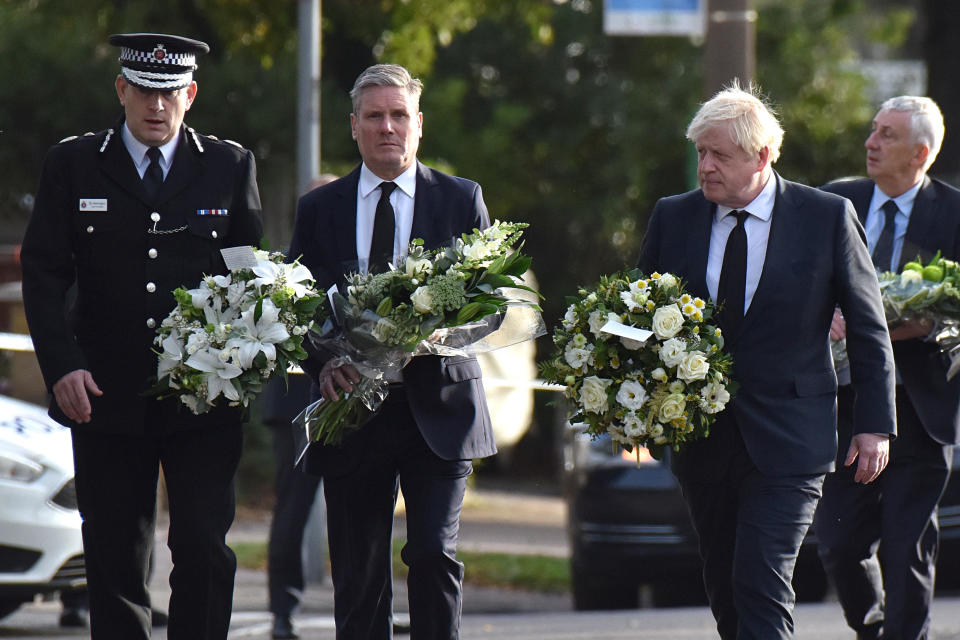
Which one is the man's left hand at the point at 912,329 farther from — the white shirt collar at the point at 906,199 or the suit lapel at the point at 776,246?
the suit lapel at the point at 776,246

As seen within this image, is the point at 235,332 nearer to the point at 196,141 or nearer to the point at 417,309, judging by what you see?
the point at 417,309

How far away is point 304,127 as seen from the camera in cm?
979

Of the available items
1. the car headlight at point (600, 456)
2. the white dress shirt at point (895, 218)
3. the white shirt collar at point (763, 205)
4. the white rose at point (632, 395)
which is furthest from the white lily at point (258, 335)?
the car headlight at point (600, 456)

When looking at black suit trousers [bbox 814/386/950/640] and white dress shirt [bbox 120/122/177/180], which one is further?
black suit trousers [bbox 814/386/950/640]

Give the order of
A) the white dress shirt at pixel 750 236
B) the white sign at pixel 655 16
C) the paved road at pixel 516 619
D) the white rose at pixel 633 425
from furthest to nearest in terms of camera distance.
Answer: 1. the white sign at pixel 655 16
2. the paved road at pixel 516 619
3. the white dress shirt at pixel 750 236
4. the white rose at pixel 633 425

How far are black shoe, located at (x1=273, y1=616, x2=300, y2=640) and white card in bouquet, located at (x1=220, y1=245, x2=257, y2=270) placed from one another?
2931 mm

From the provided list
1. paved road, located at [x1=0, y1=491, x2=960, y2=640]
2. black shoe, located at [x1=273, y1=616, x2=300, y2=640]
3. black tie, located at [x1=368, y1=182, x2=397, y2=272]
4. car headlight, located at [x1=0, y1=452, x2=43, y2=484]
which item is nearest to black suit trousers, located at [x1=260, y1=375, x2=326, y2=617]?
black shoe, located at [x1=273, y1=616, x2=300, y2=640]

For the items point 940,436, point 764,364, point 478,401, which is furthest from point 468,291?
point 940,436

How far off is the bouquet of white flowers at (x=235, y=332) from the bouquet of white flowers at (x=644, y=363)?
884 millimetres

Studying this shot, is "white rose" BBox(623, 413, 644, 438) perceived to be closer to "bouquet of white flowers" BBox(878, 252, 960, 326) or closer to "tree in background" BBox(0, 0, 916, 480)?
"bouquet of white flowers" BBox(878, 252, 960, 326)

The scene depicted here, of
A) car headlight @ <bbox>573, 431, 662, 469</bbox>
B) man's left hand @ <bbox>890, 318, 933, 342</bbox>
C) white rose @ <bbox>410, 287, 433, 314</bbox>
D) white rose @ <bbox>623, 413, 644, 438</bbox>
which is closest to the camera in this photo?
white rose @ <bbox>410, 287, 433, 314</bbox>

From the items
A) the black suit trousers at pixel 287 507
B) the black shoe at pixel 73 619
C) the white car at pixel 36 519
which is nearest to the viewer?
the white car at pixel 36 519

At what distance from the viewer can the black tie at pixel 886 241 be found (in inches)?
244

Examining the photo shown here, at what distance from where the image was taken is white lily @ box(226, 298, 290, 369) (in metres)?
4.75
